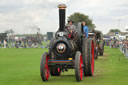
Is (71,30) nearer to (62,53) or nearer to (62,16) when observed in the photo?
(62,16)

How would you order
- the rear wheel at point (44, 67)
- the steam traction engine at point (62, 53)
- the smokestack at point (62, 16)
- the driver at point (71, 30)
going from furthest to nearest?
1. the driver at point (71, 30)
2. the smokestack at point (62, 16)
3. the steam traction engine at point (62, 53)
4. the rear wheel at point (44, 67)

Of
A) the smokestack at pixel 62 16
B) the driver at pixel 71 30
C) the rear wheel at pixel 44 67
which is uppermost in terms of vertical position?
the smokestack at pixel 62 16

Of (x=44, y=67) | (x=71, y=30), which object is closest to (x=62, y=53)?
(x=44, y=67)

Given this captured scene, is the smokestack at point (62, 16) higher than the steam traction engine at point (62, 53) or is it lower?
higher

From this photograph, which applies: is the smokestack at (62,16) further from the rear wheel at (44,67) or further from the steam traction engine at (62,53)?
the rear wheel at (44,67)

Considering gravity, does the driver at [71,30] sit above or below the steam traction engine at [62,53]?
above

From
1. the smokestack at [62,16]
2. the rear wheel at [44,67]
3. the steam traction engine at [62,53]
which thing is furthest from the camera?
the smokestack at [62,16]

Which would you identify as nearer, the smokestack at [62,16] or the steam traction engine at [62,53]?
the steam traction engine at [62,53]

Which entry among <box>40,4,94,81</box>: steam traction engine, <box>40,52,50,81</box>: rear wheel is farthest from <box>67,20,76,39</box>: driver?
<box>40,52,50,81</box>: rear wheel

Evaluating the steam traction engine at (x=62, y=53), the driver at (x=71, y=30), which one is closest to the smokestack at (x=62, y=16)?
the steam traction engine at (x=62, y=53)

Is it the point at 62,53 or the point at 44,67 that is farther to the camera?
the point at 62,53

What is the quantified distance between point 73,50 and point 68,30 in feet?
2.26

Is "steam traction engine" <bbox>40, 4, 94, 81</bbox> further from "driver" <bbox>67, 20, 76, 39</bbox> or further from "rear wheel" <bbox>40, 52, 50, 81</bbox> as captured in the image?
"driver" <bbox>67, 20, 76, 39</bbox>

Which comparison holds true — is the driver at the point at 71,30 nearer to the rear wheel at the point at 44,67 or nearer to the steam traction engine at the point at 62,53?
the steam traction engine at the point at 62,53
